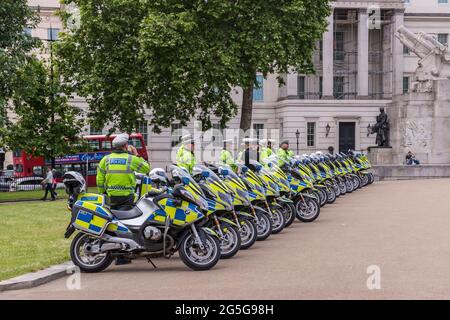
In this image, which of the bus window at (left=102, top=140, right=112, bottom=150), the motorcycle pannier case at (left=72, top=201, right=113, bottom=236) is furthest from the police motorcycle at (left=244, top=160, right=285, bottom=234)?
the bus window at (left=102, top=140, right=112, bottom=150)

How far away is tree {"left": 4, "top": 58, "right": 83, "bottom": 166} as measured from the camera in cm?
4241

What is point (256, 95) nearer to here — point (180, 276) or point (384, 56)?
point (384, 56)

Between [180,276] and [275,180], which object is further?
[275,180]

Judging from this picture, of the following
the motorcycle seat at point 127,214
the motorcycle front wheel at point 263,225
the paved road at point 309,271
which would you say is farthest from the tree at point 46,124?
the motorcycle seat at point 127,214

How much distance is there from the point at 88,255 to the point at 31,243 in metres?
3.60

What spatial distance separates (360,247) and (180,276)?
13.1 ft

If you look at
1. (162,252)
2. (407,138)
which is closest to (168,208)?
(162,252)

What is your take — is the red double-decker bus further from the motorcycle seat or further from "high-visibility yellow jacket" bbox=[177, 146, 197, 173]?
the motorcycle seat

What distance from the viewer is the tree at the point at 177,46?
35156mm

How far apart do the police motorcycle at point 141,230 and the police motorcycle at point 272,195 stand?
4477 mm

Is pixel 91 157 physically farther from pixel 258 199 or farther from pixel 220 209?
pixel 220 209

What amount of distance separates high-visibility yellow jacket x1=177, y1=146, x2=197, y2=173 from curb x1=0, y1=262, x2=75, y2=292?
3.85 meters

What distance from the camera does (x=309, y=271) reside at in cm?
1109

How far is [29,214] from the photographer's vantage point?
23.5 metres
